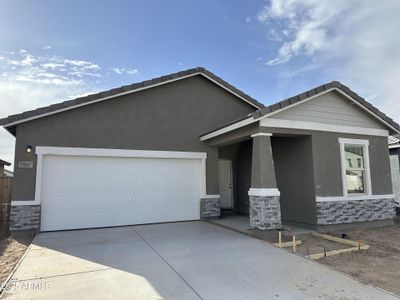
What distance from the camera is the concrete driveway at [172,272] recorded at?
13.6 feet

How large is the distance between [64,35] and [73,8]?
1.10 m

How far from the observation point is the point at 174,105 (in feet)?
36.1

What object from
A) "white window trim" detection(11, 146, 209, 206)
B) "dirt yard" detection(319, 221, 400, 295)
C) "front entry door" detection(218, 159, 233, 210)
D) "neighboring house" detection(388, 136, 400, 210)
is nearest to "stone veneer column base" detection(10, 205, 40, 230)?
"white window trim" detection(11, 146, 209, 206)

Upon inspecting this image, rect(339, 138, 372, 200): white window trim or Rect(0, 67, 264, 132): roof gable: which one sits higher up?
Rect(0, 67, 264, 132): roof gable

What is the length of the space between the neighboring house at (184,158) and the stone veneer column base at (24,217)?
1.0 inches

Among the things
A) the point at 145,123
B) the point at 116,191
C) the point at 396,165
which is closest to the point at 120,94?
the point at 145,123

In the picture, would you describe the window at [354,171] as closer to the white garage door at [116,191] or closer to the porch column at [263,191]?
the porch column at [263,191]

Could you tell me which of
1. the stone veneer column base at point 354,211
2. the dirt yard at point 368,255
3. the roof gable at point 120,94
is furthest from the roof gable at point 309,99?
the dirt yard at point 368,255

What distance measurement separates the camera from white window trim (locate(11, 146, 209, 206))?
8734mm

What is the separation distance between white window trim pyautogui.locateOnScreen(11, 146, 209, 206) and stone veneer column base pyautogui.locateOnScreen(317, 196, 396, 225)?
4.23 meters

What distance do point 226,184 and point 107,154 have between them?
5.80 meters

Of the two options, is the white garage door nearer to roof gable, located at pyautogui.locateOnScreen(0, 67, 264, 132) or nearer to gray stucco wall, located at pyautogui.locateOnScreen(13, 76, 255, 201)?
gray stucco wall, located at pyautogui.locateOnScreen(13, 76, 255, 201)

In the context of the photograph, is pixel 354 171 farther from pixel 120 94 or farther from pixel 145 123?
pixel 120 94

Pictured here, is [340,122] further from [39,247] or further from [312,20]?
[39,247]
